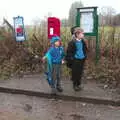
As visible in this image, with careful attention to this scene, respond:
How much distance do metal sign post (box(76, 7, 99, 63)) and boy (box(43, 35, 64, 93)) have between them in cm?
211

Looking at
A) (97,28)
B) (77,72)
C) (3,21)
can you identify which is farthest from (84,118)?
(3,21)

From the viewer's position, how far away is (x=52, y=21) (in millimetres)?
11875

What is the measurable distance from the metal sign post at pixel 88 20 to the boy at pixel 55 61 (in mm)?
2109

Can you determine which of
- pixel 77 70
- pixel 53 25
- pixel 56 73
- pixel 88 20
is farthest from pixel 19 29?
pixel 77 70

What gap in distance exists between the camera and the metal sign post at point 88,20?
38.5 feet

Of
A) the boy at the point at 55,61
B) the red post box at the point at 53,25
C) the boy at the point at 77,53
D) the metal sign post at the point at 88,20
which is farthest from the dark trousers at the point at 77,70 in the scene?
the red post box at the point at 53,25

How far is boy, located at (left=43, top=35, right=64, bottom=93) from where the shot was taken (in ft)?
32.2

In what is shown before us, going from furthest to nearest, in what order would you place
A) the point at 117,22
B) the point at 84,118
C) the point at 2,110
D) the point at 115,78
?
the point at 117,22
the point at 115,78
the point at 2,110
the point at 84,118

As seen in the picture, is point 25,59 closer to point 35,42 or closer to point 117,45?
point 35,42

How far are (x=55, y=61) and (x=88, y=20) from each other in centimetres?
247

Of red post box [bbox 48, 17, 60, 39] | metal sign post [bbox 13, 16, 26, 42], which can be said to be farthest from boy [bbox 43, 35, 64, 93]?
metal sign post [bbox 13, 16, 26, 42]

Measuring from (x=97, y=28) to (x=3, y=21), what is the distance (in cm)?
482

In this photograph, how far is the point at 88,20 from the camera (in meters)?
11.9

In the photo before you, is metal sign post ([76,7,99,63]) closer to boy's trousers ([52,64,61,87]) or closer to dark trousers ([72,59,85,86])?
dark trousers ([72,59,85,86])
